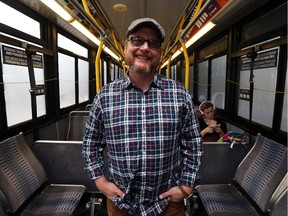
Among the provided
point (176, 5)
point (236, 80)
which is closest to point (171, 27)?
Answer: point (176, 5)

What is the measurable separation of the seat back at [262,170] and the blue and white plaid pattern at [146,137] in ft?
2.86

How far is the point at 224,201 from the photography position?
1.89m

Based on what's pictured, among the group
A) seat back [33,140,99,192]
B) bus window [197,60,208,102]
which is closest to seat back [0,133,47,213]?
seat back [33,140,99,192]

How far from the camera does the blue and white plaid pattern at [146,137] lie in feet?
3.53

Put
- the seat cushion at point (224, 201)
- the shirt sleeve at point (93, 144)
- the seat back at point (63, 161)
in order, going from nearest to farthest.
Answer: the shirt sleeve at point (93, 144), the seat cushion at point (224, 201), the seat back at point (63, 161)

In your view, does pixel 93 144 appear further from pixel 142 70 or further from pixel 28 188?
pixel 28 188

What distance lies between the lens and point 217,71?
176 inches

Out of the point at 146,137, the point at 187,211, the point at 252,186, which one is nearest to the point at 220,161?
the point at 252,186

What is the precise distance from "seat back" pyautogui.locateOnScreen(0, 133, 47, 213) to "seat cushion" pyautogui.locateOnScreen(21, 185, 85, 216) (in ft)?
0.30

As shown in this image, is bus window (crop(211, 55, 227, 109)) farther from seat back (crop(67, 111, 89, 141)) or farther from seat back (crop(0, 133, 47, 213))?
seat back (crop(0, 133, 47, 213))

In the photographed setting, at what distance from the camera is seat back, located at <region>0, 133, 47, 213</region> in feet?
5.36

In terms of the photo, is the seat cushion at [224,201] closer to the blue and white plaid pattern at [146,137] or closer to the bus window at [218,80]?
the blue and white plaid pattern at [146,137]

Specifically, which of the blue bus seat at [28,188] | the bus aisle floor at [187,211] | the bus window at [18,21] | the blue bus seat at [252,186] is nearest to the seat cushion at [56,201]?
the blue bus seat at [28,188]

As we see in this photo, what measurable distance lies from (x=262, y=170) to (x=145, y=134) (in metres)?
1.28
